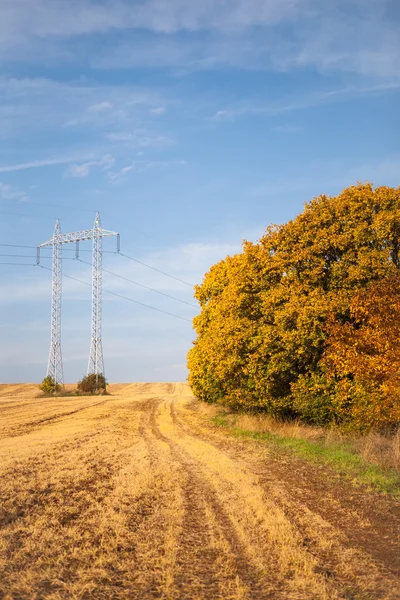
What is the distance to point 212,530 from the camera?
8.72m

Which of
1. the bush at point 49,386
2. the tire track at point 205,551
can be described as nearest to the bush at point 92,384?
the bush at point 49,386

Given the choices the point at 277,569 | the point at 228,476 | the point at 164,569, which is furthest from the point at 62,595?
the point at 228,476

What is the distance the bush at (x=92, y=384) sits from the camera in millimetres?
64500

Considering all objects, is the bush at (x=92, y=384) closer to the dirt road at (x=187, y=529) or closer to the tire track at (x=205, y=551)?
the dirt road at (x=187, y=529)

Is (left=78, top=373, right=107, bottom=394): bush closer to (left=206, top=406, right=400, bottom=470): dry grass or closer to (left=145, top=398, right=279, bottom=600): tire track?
(left=206, top=406, right=400, bottom=470): dry grass

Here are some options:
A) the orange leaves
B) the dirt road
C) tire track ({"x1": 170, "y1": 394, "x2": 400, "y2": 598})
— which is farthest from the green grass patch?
the orange leaves

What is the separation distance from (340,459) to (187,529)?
27.2 ft

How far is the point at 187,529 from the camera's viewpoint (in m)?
8.80

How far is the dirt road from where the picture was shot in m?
6.54

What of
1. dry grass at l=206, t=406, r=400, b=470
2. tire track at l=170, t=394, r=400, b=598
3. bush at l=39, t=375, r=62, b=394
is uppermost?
bush at l=39, t=375, r=62, b=394

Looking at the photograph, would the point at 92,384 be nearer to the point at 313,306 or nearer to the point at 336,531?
the point at 313,306

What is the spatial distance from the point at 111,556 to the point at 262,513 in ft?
10.8

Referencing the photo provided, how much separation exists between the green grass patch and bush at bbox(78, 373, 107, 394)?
43.5 m

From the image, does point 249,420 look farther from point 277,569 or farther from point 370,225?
point 277,569
